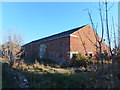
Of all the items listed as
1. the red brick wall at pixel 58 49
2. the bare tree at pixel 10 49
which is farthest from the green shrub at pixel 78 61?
the bare tree at pixel 10 49

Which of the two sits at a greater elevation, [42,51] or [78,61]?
[42,51]

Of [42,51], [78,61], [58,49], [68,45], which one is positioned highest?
[68,45]

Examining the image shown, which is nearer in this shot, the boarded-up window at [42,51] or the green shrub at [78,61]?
the green shrub at [78,61]

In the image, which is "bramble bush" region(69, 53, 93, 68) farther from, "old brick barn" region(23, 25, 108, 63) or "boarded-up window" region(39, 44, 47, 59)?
"boarded-up window" region(39, 44, 47, 59)

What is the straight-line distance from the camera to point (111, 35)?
433cm

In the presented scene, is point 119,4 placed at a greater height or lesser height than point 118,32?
greater

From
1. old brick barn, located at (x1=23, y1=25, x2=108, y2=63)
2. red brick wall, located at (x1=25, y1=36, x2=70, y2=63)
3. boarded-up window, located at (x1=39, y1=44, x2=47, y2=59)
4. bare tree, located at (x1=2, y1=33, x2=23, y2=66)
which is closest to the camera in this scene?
bare tree, located at (x1=2, y1=33, x2=23, y2=66)

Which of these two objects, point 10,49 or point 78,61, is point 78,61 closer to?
point 78,61

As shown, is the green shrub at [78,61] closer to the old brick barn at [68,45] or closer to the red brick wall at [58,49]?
the old brick barn at [68,45]

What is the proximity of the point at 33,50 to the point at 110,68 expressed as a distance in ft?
72.2

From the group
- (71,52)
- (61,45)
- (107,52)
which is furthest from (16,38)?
(107,52)

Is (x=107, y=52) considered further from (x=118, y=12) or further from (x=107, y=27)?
(x=118, y=12)

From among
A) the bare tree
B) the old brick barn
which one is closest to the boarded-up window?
the old brick barn

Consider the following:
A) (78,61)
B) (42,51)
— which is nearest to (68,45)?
(78,61)
